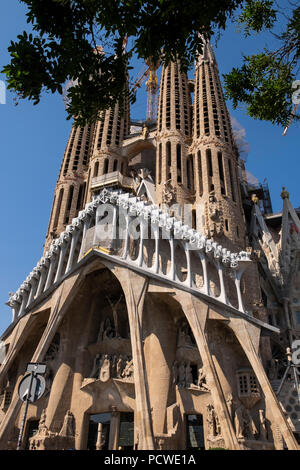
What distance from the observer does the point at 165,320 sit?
1880 cm

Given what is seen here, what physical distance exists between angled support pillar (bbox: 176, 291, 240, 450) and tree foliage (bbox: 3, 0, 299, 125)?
10697mm

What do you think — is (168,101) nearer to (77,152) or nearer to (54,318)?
(77,152)

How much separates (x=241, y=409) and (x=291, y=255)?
40.2 feet

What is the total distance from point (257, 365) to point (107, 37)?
13321 mm

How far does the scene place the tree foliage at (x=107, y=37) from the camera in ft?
19.8

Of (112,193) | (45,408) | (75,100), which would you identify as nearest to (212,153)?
(112,193)

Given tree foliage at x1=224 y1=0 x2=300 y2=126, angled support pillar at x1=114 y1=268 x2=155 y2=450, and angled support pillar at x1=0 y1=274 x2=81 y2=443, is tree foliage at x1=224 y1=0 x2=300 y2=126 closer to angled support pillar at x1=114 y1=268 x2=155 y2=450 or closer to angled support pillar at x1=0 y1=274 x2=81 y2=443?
angled support pillar at x1=114 y1=268 x2=155 y2=450

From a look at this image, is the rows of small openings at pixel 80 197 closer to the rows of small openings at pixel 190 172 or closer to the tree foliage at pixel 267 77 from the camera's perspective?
the rows of small openings at pixel 190 172

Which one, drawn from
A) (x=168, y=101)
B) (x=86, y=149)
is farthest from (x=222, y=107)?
(x=86, y=149)

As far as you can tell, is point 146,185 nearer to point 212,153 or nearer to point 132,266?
point 212,153

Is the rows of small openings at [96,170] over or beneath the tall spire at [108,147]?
beneath

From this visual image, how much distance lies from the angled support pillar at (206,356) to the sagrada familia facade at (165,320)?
0.05 m

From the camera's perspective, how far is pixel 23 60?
6.03 meters

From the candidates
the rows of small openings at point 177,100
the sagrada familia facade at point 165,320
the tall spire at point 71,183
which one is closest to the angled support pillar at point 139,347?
the sagrada familia facade at point 165,320
